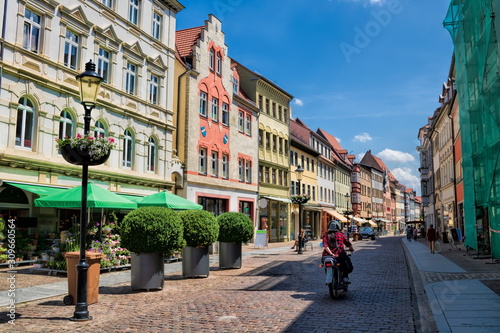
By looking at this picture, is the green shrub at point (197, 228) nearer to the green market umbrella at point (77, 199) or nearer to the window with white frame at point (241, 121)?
the green market umbrella at point (77, 199)

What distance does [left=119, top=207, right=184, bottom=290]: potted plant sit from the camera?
1100cm

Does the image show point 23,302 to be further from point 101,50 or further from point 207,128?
point 207,128

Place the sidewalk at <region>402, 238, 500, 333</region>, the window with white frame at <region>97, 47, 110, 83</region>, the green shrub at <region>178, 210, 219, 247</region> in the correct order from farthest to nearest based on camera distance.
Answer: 1. the window with white frame at <region>97, 47, 110, 83</region>
2. the green shrub at <region>178, 210, 219, 247</region>
3. the sidewalk at <region>402, 238, 500, 333</region>

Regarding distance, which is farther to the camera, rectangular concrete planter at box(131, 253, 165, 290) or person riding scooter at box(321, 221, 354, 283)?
rectangular concrete planter at box(131, 253, 165, 290)

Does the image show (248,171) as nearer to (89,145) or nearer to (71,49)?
(71,49)

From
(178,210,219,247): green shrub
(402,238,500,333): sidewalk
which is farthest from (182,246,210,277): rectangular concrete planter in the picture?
(402,238,500,333): sidewalk

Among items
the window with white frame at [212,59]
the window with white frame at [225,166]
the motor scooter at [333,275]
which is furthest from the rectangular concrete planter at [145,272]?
the window with white frame at [212,59]

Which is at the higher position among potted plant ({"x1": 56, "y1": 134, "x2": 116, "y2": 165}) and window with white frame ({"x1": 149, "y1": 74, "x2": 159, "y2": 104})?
window with white frame ({"x1": 149, "y1": 74, "x2": 159, "y2": 104})

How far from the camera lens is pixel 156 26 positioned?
25.6 meters

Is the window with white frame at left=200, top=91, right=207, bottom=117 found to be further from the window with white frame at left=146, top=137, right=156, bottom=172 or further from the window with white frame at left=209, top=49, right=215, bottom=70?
the window with white frame at left=146, top=137, right=156, bottom=172

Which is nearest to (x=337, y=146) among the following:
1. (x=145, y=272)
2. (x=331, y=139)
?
(x=331, y=139)

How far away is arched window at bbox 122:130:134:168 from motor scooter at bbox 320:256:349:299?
A: 15.2m

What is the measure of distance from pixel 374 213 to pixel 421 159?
27695mm

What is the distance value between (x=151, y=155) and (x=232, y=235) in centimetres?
1042
